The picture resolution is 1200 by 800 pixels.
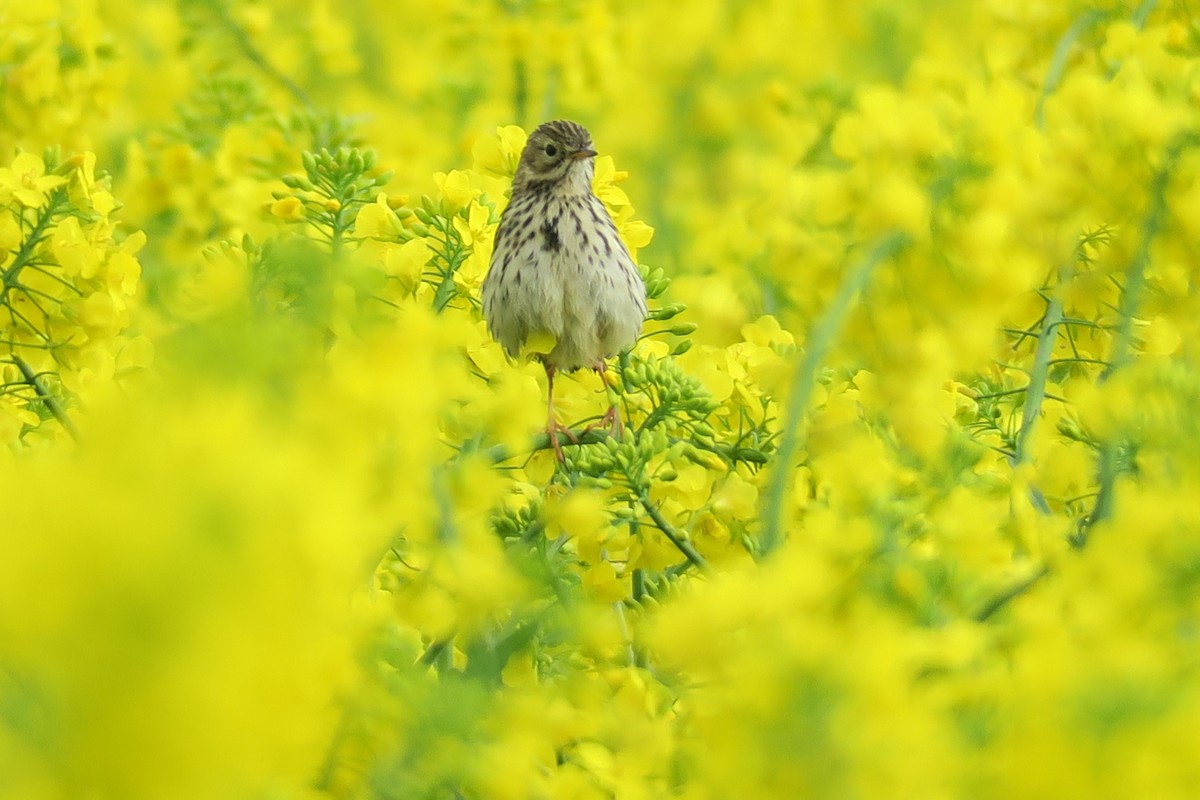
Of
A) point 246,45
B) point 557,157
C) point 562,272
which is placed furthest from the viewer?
point 246,45

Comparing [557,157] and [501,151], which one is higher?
[557,157]

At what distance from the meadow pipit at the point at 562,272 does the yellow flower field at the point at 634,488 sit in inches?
4.2

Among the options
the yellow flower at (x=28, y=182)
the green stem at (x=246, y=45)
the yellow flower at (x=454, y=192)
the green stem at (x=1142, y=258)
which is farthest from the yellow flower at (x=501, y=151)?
the green stem at (x=246, y=45)

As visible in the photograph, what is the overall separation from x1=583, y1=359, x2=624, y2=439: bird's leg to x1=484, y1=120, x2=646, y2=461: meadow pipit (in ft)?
0.33

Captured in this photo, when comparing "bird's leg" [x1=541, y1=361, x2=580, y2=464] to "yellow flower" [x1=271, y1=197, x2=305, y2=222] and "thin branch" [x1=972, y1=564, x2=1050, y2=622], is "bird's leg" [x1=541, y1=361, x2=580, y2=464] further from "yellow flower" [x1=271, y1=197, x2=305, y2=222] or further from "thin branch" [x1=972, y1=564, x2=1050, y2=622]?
"thin branch" [x1=972, y1=564, x2=1050, y2=622]

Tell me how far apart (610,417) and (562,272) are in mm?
702

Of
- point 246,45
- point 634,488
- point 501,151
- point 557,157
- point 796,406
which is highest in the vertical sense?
point 246,45

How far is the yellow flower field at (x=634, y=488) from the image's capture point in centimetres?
115

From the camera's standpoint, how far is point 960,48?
8.04 meters

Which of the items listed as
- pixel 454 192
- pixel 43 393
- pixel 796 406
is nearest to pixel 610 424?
pixel 454 192

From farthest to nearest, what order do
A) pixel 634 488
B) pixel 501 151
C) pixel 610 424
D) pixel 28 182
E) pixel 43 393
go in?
pixel 501 151, pixel 610 424, pixel 28 182, pixel 43 393, pixel 634 488

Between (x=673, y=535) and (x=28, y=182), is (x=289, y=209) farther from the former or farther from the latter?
(x=673, y=535)

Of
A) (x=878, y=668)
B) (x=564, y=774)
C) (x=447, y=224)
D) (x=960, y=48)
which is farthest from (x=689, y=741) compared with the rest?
(x=960, y=48)

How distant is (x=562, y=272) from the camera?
3.54 m
